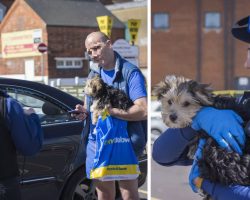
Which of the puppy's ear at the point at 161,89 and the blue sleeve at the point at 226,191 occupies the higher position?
the puppy's ear at the point at 161,89

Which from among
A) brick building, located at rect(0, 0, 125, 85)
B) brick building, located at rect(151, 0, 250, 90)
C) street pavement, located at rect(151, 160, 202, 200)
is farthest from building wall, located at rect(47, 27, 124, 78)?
brick building, located at rect(151, 0, 250, 90)

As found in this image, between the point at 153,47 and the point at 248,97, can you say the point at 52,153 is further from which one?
the point at 248,97

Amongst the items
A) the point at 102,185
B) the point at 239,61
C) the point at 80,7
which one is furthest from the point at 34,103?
the point at 80,7

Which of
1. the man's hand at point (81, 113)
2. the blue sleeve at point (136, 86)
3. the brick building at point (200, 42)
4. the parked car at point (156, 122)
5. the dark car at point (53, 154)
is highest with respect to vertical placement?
the brick building at point (200, 42)

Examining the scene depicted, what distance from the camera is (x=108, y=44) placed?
3.48 meters

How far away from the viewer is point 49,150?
446 centimetres

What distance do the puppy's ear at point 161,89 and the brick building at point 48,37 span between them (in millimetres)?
34115

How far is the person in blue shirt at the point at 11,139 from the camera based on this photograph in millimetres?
2578

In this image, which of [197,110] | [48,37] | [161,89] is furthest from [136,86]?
[48,37]

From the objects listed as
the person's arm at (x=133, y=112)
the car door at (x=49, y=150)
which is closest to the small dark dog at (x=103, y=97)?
the person's arm at (x=133, y=112)

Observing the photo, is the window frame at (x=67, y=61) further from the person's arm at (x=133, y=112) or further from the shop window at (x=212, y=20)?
the shop window at (x=212, y=20)

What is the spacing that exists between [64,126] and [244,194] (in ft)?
10.5

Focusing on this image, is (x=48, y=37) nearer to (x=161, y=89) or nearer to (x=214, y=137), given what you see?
(x=161, y=89)

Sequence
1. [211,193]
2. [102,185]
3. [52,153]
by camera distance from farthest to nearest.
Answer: [52,153] < [102,185] < [211,193]
